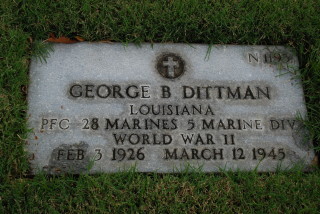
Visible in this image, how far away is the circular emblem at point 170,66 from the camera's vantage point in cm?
262

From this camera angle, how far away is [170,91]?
8.44 ft

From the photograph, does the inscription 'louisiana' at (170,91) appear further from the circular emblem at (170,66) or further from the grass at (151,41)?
the grass at (151,41)

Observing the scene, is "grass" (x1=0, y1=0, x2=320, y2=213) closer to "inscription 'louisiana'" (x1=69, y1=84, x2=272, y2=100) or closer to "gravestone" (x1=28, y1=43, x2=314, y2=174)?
"gravestone" (x1=28, y1=43, x2=314, y2=174)

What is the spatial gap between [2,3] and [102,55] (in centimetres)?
79

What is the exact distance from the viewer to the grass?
2.28 metres

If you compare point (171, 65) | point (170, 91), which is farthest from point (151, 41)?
point (170, 91)

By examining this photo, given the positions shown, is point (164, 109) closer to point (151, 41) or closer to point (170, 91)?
point (170, 91)

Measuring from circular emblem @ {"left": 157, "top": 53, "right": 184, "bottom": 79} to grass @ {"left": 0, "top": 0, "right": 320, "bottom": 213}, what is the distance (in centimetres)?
15

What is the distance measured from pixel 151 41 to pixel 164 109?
511mm

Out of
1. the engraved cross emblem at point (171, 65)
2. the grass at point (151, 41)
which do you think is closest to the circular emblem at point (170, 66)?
the engraved cross emblem at point (171, 65)

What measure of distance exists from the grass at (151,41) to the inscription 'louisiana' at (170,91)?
1.11 feet

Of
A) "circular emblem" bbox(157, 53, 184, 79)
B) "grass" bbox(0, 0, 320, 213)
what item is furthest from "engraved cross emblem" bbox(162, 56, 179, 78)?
"grass" bbox(0, 0, 320, 213)

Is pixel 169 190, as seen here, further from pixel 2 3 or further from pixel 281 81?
pixel 2 3

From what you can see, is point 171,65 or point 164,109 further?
point 171,65
